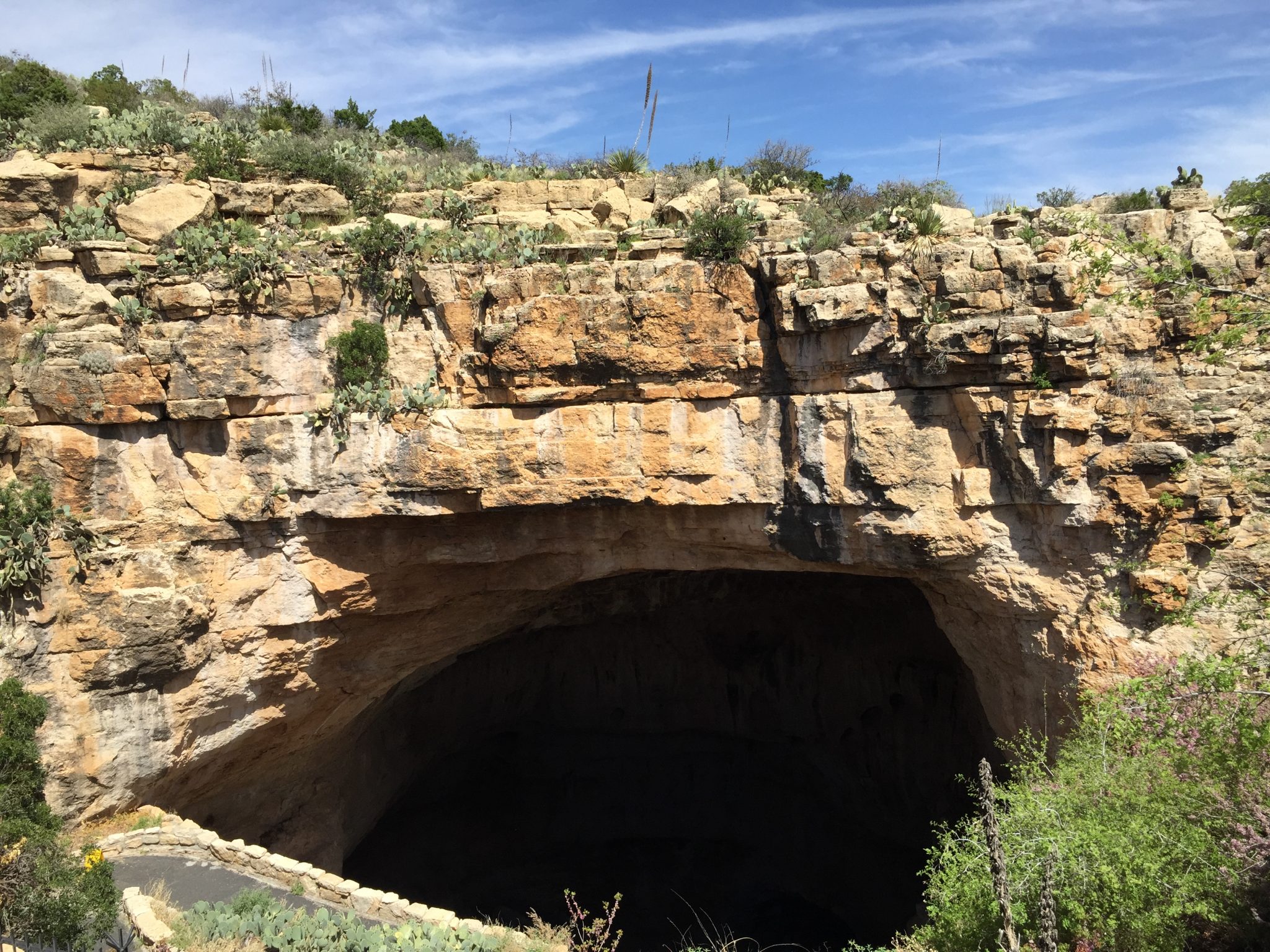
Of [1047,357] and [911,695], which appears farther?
[911,695]

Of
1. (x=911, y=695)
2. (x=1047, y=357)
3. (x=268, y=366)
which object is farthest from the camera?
(x=911, y=695)

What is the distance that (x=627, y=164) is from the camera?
13789 mm

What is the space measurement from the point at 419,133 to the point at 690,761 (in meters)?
14.9

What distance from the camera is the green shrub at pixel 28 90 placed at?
14.1m

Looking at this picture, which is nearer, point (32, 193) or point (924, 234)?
point (924, 234)

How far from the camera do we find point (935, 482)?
10.1 m

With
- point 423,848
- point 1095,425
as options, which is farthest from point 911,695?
point 423,848

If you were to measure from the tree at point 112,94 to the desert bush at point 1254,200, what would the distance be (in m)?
15.7

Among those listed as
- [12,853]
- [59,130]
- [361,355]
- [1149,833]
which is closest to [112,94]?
[59,130]

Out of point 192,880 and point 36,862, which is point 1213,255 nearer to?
point 192,880

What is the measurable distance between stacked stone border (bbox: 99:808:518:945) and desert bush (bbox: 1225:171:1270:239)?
9892mm

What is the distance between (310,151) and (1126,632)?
12252 mm

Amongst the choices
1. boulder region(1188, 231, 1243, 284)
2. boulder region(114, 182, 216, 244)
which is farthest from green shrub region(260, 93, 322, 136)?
boulder region(1188, 231, 1243, 284)

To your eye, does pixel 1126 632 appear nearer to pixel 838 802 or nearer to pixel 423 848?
pixel 838 802
